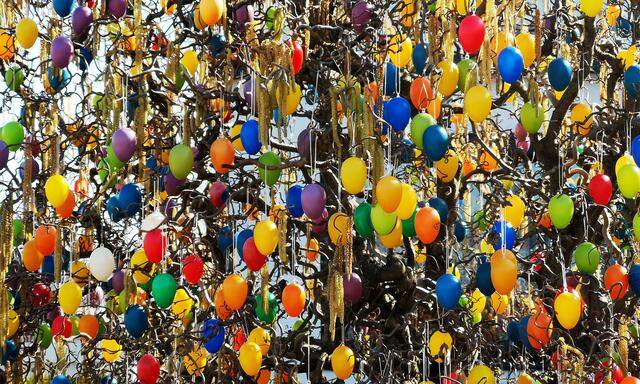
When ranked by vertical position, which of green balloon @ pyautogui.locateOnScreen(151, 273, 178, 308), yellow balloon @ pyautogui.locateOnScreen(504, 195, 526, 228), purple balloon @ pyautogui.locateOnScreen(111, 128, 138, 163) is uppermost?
purple balloon @ pyautogui.locateOnScreen(111, 128, 138, 163)

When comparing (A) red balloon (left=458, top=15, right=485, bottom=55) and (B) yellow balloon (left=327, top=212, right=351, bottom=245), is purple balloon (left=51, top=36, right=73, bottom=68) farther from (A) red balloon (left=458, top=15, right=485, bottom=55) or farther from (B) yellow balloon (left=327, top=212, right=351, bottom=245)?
(A) red balloon (left=458, top=15, right=485, bottom=55)

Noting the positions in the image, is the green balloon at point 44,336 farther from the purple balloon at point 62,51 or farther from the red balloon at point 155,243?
the purple balloon at point 62,51

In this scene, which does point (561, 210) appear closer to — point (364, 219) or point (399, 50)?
point (364, 219)

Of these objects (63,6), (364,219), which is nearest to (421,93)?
(364,219)

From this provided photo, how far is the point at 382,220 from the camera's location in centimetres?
374

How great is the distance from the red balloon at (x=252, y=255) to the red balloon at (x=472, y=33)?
1021 mm

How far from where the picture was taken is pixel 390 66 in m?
4.30

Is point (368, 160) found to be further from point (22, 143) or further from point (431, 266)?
point (22, 143)

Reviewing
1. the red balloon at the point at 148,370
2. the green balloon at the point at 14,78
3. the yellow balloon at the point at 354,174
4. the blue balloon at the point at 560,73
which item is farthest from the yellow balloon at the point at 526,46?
the green balloon at the point at 14,78

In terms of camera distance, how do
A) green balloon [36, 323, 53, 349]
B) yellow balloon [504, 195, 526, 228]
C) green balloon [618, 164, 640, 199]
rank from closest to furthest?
green balloon [618, 164, 640, 199], yellow balloon [504, 195, 526, 228], green balloon [36, 323, 53, 349]

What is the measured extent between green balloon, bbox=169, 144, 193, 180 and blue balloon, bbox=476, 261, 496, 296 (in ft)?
3.64

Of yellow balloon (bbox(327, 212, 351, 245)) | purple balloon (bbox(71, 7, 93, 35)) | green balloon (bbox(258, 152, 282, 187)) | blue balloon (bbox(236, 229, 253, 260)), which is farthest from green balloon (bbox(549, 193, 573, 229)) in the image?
purple balloon (bbox(71, 7, 93, 35))

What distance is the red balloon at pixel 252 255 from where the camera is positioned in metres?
3.97

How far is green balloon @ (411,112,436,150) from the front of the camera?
4008 millimetres
